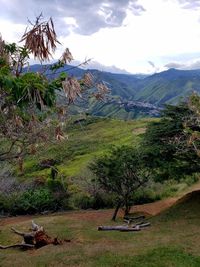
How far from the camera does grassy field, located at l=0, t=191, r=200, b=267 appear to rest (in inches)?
806

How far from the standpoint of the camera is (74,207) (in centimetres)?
5241

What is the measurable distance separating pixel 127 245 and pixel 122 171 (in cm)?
1435

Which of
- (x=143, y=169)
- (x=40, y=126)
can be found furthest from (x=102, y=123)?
(x=40, y=126)

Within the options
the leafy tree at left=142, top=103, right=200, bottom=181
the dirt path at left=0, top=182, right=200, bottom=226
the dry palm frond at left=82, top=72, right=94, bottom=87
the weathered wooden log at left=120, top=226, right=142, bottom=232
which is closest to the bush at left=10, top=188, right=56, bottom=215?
the dirt path at left=0, top=182, right=200, bottom=226

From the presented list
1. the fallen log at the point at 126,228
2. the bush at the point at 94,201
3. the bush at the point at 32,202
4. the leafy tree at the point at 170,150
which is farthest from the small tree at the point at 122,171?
the bush at the point at 32,202

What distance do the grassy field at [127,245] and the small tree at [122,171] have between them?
14.8ft

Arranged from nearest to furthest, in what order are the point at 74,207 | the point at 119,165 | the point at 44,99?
the point at 44,99
the point at 119,165
the point at 74,207

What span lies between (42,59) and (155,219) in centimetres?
2615

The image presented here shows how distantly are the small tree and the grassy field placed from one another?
451 centimetres

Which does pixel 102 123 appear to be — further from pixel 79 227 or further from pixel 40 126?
pixel 40 126

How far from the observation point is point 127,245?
24.3 metres

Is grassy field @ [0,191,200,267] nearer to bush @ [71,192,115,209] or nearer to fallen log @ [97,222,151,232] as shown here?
fallen log @ [97,222,151,232]

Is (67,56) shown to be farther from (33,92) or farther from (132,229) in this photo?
(132,229)

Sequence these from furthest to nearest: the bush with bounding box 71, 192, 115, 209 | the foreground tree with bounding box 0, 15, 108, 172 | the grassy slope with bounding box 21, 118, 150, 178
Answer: the grassy slope with bounding box 21, 118, 150, 178
the bush with bounding box 71, 192, 115, 209
the foreground tree with bounding box 0, 15, 108, 172
